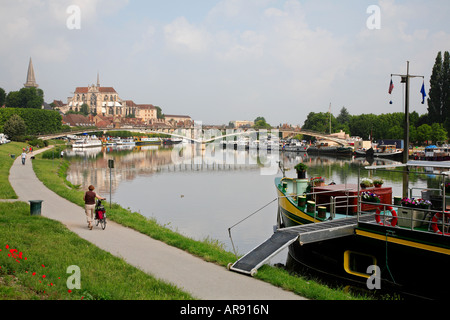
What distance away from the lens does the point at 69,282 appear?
9109 millimetres

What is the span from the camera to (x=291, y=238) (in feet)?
40.7

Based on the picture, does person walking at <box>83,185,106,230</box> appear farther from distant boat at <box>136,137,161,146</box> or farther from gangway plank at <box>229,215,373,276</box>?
distant boat at <box>136,137,161,146</box>

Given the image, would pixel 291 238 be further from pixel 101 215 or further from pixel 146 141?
pixel 146 141

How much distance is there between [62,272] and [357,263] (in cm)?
802

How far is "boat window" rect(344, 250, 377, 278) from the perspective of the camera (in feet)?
40.4

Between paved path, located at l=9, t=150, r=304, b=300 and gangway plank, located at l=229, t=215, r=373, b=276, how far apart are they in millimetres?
552

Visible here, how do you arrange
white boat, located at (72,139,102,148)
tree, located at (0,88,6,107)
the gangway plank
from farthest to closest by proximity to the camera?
tree, located at (0,88,6,107)
white boat, located at (72,139,102,148)
the gangway plank

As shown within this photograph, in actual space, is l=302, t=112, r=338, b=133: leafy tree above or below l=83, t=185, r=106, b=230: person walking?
above

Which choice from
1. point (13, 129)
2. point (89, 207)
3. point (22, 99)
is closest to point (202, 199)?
point (89, 207)

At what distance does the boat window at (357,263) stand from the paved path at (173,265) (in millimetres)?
3679

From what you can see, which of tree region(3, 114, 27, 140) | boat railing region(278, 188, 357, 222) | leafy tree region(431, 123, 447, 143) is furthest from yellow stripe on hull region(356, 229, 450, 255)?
tree region(3, 114, 27, 140)

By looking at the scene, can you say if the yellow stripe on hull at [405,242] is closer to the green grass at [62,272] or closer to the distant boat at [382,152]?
the green grass at [62,272]
